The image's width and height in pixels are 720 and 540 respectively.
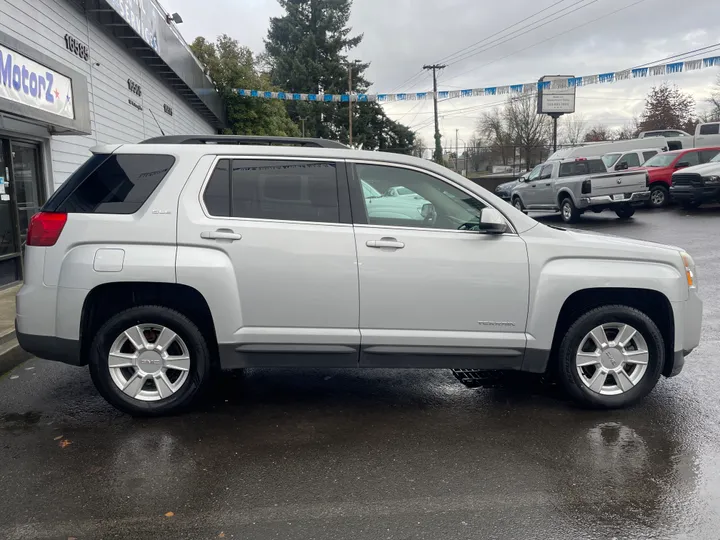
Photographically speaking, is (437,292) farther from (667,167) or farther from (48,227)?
(667,167)

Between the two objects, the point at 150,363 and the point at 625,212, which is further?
the point at 625,212

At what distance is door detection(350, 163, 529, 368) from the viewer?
4.09 m

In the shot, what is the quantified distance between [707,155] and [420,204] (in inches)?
768

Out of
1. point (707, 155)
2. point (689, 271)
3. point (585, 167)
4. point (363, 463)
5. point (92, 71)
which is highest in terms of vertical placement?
point (92, 71)

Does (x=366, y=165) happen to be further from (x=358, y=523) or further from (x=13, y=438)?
(x=13, y=438)

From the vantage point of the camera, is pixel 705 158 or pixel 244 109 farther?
pixel 244 109

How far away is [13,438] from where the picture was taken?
3.94m

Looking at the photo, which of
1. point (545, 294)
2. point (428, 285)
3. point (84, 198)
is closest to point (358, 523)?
point (428, 285)

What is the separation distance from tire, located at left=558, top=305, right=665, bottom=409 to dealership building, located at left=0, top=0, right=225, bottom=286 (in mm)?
4473

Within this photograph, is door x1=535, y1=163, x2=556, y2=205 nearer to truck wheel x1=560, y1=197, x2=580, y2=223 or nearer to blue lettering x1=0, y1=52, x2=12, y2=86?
truck wheel x1=560, y1=197, x2=580, y2=223

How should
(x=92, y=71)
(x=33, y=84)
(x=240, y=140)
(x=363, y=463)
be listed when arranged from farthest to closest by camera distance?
(x=92, y=71), (x=33, y=84), (x=240, y=140), (x=363, y=463)

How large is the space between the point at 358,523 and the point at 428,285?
5.61ft

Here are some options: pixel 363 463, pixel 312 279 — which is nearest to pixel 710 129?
pixel 312 279

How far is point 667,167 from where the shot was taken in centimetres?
1953
